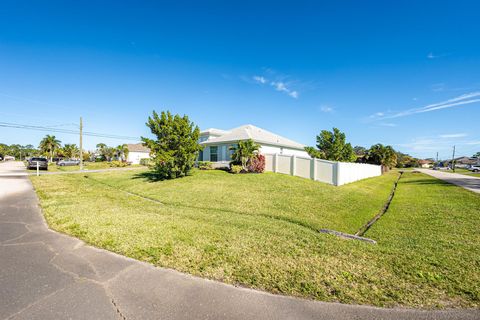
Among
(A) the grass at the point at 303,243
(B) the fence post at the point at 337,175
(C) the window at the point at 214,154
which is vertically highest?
(C) the window at the point at 214,154

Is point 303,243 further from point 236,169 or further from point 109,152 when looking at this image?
point 109,152

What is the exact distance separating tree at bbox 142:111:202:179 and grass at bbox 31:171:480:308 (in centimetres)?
543

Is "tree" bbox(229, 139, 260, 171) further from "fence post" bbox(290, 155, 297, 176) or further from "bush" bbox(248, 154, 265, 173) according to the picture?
"fence post" bbox(290, 155, 297, 176)

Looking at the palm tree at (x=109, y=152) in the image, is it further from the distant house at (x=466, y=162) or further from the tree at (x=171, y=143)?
the distant house at (x=466, y=162)

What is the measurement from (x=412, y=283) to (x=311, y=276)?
157 centimetres

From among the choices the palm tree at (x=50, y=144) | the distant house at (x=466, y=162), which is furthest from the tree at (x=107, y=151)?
the distant house at (x=466, y=162)

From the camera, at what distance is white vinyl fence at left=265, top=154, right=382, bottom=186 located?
1505 cm

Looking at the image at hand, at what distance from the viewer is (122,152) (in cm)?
5219

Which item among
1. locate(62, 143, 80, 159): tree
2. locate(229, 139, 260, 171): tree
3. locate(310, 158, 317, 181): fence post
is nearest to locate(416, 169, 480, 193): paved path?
locate(310, 158, 317, 181): fence post

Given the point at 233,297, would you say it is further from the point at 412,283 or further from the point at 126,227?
the point at 126,227

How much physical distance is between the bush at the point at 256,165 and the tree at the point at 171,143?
15.4 feet

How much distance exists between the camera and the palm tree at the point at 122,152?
165 feet

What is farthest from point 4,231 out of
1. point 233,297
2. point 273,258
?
point 273,258

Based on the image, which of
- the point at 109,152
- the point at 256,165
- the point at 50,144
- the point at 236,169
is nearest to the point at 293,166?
the point at 256,165
